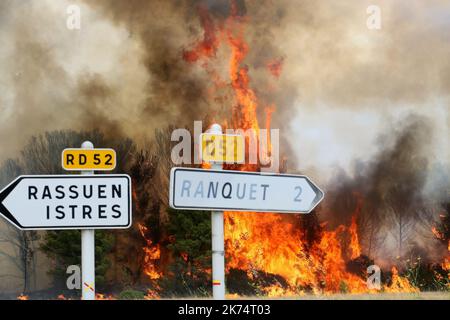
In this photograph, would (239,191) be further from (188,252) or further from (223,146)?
(188,252)

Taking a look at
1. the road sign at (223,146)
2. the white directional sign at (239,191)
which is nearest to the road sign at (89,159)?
the white directional sign at (239,191)

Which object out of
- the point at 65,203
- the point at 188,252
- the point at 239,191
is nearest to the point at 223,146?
the point at 239,191

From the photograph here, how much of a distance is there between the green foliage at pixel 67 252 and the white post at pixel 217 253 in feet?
95.9

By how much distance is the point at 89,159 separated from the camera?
725 cm

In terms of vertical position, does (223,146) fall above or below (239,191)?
above

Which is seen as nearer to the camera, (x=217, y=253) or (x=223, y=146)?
(x=223, y=146)

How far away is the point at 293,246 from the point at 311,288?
3.06 metres

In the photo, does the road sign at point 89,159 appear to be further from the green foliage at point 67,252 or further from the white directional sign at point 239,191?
the green foliage at point 67,252

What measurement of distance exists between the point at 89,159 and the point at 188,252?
30.1 meters

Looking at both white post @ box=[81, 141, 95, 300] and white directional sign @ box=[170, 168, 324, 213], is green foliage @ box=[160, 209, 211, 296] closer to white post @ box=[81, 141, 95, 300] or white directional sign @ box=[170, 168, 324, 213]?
white directional sign @ box=[170, 168, 324, 213]
